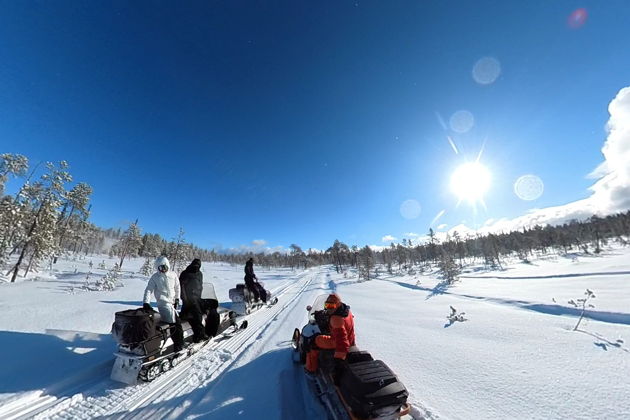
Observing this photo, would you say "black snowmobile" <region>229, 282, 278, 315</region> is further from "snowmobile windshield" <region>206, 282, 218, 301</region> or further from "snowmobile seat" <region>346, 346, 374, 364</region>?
"snowmobile seat" <region>346, 346, 374, 364</region>

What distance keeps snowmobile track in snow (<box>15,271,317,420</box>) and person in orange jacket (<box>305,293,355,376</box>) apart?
1840 mm

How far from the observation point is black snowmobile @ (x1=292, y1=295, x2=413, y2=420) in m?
2.38

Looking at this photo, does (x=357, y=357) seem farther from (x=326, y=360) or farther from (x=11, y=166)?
(x=11, y=166)

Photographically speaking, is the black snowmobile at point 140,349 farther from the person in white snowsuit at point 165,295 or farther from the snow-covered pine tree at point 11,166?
the snow-covered pine tree at point 11,166

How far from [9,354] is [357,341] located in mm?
6719

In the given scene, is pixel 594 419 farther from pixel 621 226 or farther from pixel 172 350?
pixel 621 226

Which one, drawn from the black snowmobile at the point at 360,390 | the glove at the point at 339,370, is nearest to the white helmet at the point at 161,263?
the black snowmobile at the point at 360,390

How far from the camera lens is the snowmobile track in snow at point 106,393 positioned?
3.09 m

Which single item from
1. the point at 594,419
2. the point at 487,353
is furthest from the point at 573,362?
the point at 594,419

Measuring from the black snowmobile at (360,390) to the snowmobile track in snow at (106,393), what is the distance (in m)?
2.07

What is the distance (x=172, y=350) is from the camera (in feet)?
15.1

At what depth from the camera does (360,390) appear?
2438 millimetres

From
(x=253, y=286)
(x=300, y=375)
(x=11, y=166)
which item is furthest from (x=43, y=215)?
(x=300, y=375)

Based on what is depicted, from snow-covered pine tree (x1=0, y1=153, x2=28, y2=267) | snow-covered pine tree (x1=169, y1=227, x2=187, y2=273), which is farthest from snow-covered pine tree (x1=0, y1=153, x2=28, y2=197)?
snow-covered pine tree (x1=169, y1=227, x2=187, y2=273)
